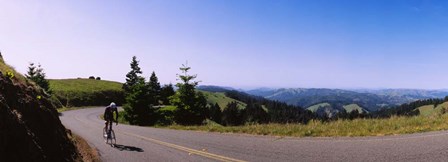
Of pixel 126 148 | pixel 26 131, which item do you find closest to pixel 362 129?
pixel 126 148

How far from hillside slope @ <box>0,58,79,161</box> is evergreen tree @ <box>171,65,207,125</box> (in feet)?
98.6

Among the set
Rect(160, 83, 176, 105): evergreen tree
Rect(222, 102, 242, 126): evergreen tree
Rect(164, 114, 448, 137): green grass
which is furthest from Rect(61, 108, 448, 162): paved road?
Rect(222, 102, 242, 126): evergreen tree

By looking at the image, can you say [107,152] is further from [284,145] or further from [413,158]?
[413,158]

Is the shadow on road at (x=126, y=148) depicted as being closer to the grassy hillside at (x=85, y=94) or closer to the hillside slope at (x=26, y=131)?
the hillside slope at (x=26, y=131)

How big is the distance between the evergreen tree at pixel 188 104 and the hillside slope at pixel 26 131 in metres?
30.1

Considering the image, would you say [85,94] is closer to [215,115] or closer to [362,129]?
[215,115]

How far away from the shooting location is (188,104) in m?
42.3

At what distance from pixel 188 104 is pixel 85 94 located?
140 ft

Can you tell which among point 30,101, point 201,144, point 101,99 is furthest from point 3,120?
point 101,99

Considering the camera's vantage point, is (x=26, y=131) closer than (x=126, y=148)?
Yes

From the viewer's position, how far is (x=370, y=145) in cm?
1112

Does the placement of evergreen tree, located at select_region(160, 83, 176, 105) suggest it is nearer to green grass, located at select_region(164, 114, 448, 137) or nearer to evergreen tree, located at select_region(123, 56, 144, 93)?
evergreen tree, located at select_region(123, 56, 144, 93)

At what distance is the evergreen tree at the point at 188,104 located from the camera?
42.1 m

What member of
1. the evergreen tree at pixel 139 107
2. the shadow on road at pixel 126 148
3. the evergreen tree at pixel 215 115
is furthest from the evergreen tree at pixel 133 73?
the shadow on road at pixel 126 148
